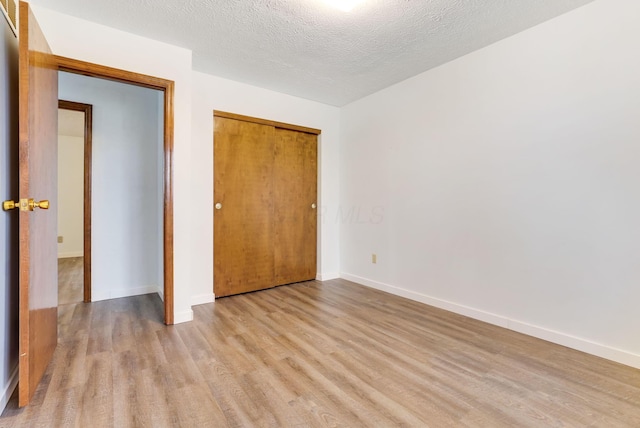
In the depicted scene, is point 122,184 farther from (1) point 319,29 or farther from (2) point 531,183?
(2) point 531,183

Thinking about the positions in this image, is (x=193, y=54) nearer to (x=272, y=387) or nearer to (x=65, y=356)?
(x=65, y=356)

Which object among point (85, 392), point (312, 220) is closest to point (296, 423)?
point (85, 392)

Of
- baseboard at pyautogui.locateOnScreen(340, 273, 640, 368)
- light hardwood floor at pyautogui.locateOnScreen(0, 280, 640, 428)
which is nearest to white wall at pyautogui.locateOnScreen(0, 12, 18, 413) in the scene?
light hardwood floor at pyautogui.locateOnScreen(0, 280, 640, 428)

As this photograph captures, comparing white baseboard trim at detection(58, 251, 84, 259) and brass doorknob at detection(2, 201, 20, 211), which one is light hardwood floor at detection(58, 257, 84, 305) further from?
brass doorknob at detection(2, 201, 20, 211)

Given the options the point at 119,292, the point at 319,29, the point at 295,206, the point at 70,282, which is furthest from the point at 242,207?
the point at 70,282

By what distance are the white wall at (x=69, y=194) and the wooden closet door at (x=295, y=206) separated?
4334 mm

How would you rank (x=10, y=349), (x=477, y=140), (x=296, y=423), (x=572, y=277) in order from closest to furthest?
(x=296, y=423), (x=10, y=349), (x=572, y=277), (x=477, y=140)

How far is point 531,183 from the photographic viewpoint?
234 cm

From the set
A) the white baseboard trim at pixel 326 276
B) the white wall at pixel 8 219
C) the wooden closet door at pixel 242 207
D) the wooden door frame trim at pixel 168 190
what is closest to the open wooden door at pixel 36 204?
the white wall at pixel 8 219

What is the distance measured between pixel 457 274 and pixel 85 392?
285 cm

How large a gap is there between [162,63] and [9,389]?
239 centimetres

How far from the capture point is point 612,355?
196 cm

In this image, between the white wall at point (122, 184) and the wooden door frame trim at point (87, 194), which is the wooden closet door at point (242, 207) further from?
the wooden door frame trim at point (87, 194)

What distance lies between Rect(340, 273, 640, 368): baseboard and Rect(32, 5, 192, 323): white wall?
222 cm
